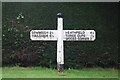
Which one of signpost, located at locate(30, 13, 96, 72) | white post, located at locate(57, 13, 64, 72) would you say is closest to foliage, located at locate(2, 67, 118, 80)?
white post, located at locate(57, 13, 64, 72)

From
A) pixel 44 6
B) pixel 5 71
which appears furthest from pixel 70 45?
pixel 5 71

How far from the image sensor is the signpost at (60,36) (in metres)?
8.15

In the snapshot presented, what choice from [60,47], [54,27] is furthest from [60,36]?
[54,27]

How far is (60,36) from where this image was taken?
8195mm

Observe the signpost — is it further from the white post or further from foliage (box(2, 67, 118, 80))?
foliage (box(2, 67, 118, 80))

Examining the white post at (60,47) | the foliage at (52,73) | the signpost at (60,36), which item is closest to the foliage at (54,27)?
the foliage at (52,73)

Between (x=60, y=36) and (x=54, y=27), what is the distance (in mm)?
858

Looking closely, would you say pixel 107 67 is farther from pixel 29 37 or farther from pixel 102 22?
pixel 29 37

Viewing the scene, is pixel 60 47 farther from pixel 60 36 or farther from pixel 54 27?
pixel 54 27

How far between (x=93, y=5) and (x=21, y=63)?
2343 mm

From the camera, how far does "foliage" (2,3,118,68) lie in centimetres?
892

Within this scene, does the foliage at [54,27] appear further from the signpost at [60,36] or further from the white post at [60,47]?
the white post at [60,47]

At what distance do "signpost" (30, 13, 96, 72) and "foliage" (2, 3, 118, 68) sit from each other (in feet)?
1.96

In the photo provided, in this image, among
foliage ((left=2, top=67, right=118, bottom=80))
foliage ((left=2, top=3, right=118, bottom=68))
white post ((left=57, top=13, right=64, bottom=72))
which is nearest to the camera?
foliage ((left=2, top=67, right=118, bottom=80))
